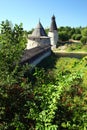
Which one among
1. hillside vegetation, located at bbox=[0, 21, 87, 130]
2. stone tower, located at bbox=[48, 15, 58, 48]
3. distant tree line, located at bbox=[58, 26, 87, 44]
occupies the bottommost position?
distant tree line, located at bbox=[58, 26, 87, 44]

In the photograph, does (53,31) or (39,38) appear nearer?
(39,38)

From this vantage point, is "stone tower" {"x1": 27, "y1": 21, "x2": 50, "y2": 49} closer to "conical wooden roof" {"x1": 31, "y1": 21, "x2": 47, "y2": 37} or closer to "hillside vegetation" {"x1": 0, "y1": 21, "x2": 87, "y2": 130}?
"conical wooden roof" {"x1": 31, "y1": 21, "x2": 47, "y2": 37}

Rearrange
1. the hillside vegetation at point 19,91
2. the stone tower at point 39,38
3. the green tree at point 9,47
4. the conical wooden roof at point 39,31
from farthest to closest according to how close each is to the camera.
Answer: the conical wooden roof at point 39,31 → the stone tower at point 39,38 → the green tree at point 9,47 → the hillside vegetation at point 19,91

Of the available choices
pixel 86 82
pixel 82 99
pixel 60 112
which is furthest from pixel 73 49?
pixel 60 112

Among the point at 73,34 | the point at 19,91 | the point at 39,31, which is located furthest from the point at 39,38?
the point at 73,34

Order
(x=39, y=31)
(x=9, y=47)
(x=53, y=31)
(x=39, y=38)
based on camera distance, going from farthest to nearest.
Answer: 1. (x=53, y=31)
2. (x=39, y=31)
3. (x=39, y=38)
4. (x=9, y=47)

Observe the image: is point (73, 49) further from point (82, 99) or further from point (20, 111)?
point (20, 111)

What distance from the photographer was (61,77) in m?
6.27

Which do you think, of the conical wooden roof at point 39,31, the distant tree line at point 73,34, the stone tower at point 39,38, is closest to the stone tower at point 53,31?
the distant tree line at point 73,34

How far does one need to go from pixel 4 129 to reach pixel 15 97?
3.35 feet

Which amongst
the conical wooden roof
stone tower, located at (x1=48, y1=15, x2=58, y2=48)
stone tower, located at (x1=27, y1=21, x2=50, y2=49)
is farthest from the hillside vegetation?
stone tower, located at (x1=48, y1=15, x2=58, y2=48)

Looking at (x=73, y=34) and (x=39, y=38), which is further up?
(x=39, y=38)

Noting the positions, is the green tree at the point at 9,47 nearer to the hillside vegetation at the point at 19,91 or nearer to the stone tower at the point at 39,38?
the hillside vegetation at the point at 19,91

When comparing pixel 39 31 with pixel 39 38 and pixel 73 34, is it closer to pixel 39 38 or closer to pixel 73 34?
pixel 39 38
